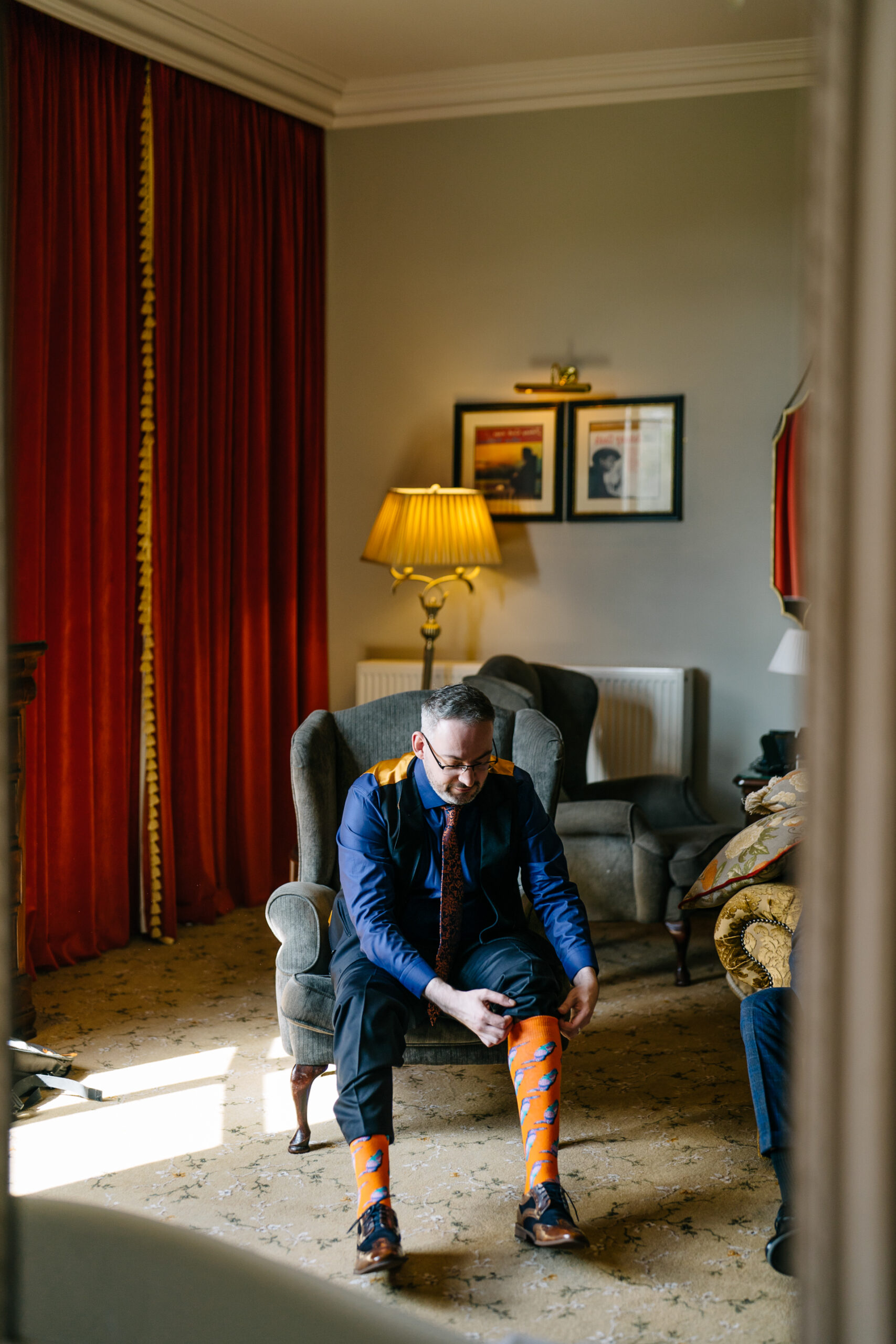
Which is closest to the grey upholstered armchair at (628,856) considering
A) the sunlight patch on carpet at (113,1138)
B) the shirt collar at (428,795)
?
the shirt collar at (428,795)

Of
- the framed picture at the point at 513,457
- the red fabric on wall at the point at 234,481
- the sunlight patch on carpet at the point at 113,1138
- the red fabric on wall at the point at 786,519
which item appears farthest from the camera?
the framed picture at the point at 513,457

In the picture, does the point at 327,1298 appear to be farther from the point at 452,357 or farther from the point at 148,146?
the point at 452,357

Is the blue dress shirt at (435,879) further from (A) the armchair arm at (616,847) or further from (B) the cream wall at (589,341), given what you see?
(B) the cream wall at (589,341)

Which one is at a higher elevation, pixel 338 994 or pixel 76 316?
pixel 76 316

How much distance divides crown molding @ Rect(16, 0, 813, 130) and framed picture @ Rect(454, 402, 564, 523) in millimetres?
1164

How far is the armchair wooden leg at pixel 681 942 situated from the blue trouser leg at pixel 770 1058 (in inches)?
48.9

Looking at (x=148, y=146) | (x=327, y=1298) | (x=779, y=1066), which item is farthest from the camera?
(x=148, y=146)

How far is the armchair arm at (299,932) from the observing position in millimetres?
2525

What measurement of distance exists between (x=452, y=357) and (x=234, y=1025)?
109 inches

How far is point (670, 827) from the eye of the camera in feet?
12.8

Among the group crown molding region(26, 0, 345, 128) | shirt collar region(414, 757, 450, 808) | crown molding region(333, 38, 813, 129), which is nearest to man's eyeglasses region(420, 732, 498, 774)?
shirt collar region(414, 757, 450, 808)

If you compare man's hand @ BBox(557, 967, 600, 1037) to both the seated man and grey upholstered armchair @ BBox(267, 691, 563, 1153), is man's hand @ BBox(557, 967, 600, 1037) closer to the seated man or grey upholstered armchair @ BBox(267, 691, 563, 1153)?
the seated man

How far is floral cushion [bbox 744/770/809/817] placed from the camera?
9.67 feet

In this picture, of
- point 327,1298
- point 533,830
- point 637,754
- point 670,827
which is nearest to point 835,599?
point 327,1298
